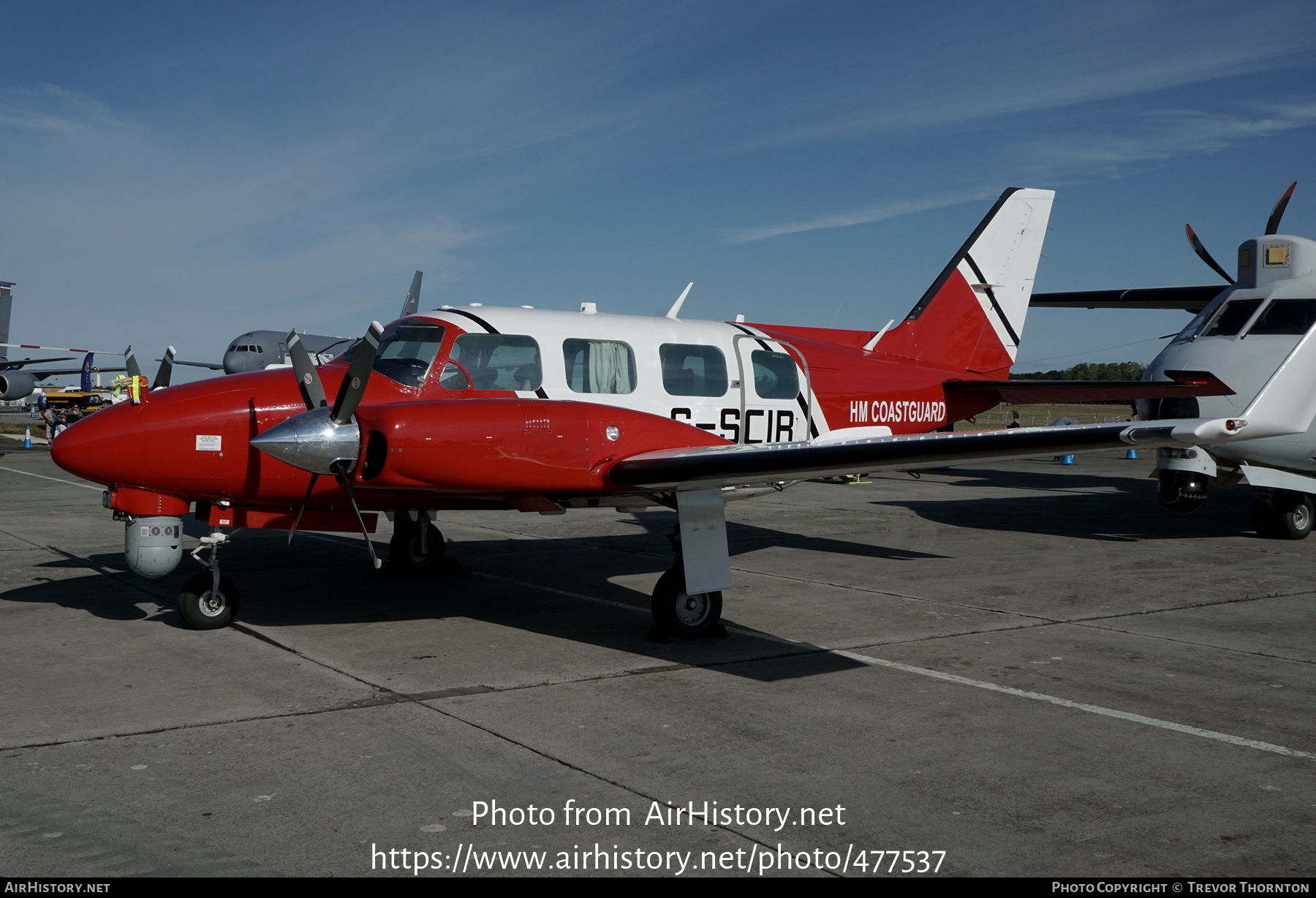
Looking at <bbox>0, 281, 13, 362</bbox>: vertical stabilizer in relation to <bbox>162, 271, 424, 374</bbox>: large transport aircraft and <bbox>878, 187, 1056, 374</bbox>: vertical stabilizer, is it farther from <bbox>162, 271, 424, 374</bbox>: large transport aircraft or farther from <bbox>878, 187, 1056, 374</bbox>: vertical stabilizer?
<bbox>878, 187, 1056, 374</bbox>: vertical stabilizer

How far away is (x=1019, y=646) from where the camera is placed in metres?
7.48

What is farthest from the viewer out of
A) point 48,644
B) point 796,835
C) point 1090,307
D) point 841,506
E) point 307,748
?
point 1090,307

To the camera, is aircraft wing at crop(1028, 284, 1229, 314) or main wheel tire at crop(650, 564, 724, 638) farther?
aircraft wing at crop(1028, 284, 1229, 314)

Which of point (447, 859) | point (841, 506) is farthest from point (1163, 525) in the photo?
point (447, 859)

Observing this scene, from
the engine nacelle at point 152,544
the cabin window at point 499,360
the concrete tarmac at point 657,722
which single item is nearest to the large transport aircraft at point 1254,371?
the concrete tarmac at point 657,722

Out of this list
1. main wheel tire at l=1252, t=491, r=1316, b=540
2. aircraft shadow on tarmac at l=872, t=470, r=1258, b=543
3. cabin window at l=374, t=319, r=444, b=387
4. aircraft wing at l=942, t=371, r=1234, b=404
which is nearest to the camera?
cabin window at l=374, t=319, r=444, b=387

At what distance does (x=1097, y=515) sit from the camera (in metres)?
16.4

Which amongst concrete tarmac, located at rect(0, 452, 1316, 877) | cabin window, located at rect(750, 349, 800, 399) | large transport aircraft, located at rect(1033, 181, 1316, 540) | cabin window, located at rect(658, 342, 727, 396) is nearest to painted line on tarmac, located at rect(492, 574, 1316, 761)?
concrete tarmac, located at rect(0, 452, 1316, 877)

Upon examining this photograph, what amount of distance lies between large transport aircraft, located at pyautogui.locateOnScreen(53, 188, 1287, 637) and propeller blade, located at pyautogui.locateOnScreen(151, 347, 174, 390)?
3.62 ft

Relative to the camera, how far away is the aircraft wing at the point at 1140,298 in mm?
21859

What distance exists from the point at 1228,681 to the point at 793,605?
3600 mm

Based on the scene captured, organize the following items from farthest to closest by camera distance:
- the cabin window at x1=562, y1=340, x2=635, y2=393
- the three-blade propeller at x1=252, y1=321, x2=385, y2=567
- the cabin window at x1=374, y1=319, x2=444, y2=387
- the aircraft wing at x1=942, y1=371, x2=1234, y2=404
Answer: the aircraft wing at x1=942, y1=371, x2=1234, y2=404 → the cabin window at x1=562, y1=340, x2=635, y2=393 → the cabin window at x1=374, y1=319, x2=444, y2=387 → the three-blade propeller at x1=252, y1=321, x2=385, y2=567

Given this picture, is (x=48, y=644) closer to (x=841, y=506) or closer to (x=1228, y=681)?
(x=1228, y=681)

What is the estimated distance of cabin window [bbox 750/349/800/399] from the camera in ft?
31.5
